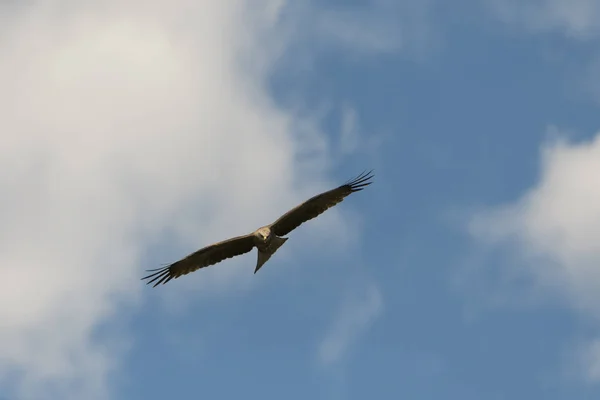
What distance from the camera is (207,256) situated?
21609mm

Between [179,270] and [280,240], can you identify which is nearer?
[280,240]

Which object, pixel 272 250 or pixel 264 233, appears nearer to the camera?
pixel 264 233

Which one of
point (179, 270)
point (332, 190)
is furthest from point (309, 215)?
point (179, 270)

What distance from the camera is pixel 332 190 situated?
813 inches

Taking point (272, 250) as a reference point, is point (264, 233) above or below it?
above

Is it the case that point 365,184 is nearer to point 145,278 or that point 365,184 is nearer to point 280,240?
point 280,240

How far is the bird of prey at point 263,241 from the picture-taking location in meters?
20.4

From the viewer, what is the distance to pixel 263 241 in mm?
20266

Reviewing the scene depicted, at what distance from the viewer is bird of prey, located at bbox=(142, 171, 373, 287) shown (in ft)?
66.8

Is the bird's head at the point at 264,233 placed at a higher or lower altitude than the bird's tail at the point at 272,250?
higher

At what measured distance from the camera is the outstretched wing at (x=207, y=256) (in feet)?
69.0

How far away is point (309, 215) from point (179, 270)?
11.9 ft

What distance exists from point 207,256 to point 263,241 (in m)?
2.02

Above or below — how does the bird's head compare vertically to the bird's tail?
above
